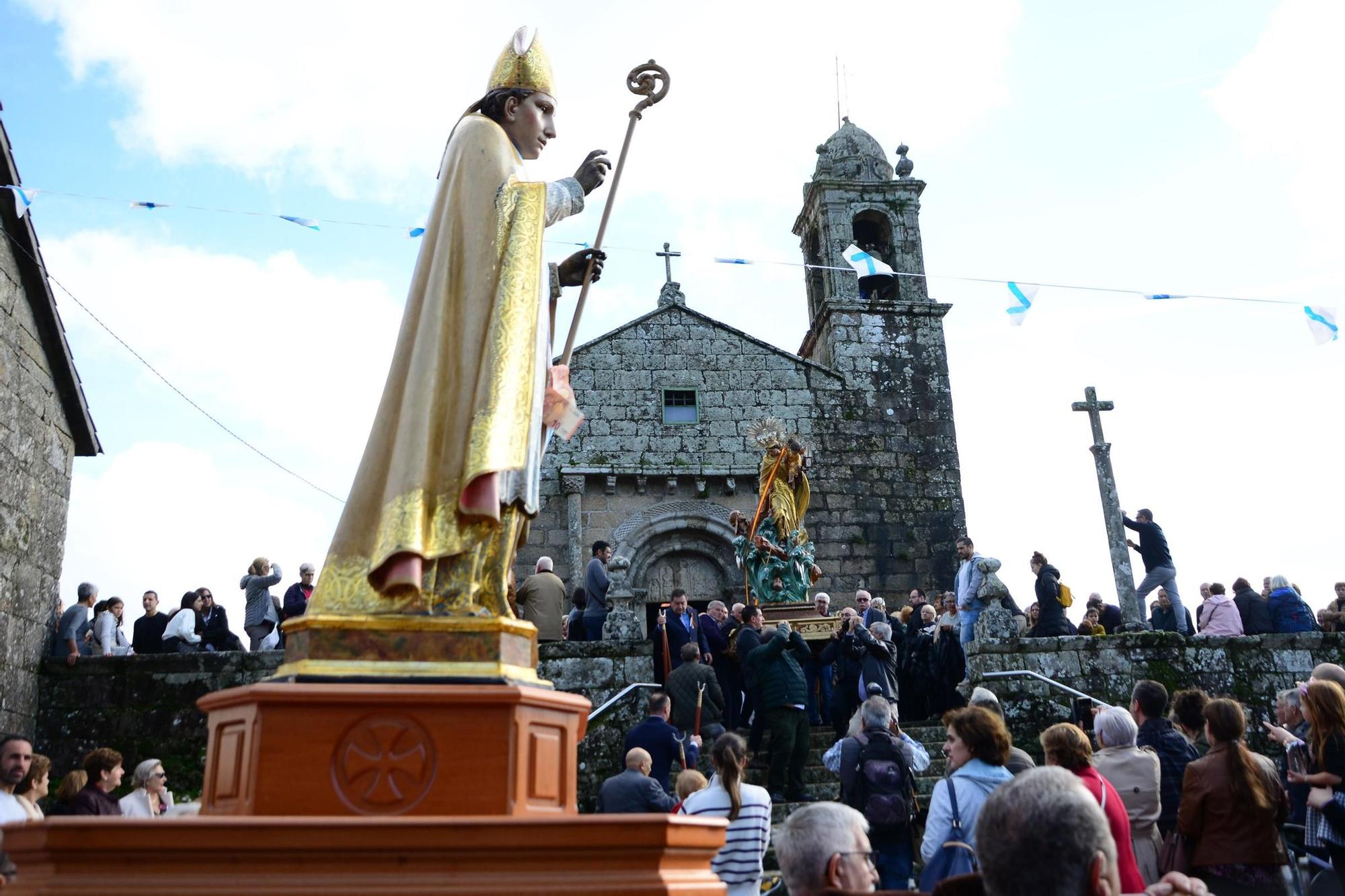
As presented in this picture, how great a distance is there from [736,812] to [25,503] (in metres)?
7.35

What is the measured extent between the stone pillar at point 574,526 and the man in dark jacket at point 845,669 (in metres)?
6.98

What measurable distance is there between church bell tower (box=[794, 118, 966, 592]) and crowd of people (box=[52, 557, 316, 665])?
338 inches

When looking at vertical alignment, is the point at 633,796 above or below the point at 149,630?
below

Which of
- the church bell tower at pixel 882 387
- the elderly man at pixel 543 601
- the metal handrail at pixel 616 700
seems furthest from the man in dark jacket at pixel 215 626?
the church bell tower at pixel 882 387

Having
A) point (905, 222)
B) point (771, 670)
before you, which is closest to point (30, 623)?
point (771, 670)

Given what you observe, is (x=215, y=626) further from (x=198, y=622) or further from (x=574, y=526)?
(x=574, y=526)

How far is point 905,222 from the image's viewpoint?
18906 millimetres

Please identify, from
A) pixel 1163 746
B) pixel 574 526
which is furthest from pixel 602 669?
pixel 574 526

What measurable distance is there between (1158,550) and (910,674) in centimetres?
335

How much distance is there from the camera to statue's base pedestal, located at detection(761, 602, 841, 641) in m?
11.9

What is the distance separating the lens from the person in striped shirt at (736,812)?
5.07 metres

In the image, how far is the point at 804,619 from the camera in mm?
12102

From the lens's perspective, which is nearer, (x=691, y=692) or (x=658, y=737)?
(x=658, y=737)

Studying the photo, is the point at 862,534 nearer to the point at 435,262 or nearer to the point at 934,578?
the point at 934,578
